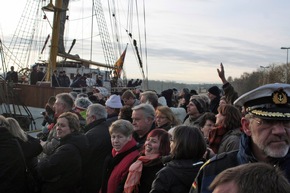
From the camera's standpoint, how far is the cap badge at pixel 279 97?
7.03 feet

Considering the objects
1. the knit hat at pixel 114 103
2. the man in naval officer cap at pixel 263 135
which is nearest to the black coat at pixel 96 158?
the knit hat at pixel 114 103

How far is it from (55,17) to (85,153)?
517 inches

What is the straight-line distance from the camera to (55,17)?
16.6 m

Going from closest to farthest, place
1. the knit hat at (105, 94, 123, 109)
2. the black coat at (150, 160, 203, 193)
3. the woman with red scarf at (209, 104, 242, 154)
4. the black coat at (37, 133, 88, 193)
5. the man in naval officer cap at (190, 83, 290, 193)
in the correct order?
1. the man in naval officer cap at (190, 83, 290, 193)
2. the black coat at (150, 160, 203, 193)
3. the woman with red scarf at (209, 104, 242, 154)
4. the black coat at (37, 133, 88, 193)
5. the knit hat at (105, 94, 123, 109)

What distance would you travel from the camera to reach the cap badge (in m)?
2.14

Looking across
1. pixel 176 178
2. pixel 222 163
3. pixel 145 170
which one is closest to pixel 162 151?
pixel 145 170

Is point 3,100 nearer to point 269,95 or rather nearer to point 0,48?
point 0,48

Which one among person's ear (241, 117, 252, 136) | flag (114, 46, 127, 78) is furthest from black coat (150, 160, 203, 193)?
flag (114, 46, 127, 78)

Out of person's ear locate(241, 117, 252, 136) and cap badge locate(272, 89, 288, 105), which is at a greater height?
cap badge locate(272, 89, 288, 105)

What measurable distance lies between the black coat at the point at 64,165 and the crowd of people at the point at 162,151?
0.03 ft

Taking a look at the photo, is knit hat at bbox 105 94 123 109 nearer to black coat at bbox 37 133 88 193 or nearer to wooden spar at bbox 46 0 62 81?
black coat at bbox 37 133 88 193

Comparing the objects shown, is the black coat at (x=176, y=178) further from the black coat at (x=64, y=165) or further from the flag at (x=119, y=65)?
the flag at (x=119, y=65)

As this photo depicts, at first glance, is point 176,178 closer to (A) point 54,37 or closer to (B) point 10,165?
(B) point 10,165

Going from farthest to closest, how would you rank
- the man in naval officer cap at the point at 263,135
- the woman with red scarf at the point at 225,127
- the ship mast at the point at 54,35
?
the ship mast at the point at 54,35, the woman with red scarf at the point at 225,127, the man in naval officer cap at the point at 263,135
